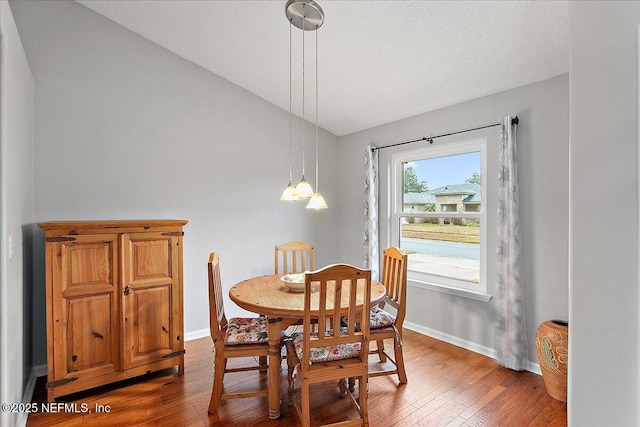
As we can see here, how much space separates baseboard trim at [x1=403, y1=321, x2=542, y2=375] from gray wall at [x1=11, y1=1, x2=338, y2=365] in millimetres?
1756

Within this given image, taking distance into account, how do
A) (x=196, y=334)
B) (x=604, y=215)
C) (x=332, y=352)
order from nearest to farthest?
(x=604, y=215) < (x=332, y=352) < (x=196, y=334)

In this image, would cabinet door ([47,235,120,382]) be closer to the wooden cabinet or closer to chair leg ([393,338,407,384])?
the wooden cabinet

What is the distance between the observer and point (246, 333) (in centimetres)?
223

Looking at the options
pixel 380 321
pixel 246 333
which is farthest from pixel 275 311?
pixel 380 321

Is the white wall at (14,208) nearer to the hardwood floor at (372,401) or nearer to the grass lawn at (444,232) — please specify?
the hardwood floor at (372,401)

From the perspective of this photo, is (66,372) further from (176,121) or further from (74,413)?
(176,121)

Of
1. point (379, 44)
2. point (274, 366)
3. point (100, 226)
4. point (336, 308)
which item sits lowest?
point (274, 366)

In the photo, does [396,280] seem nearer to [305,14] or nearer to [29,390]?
[305,14]

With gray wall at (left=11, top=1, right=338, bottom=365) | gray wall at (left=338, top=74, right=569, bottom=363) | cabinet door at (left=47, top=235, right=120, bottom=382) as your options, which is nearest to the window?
gray wall at (left=338, top=74, right=569, bottom=363)

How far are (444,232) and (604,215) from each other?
2.18 m

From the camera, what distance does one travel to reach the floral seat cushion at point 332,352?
6.43 feet

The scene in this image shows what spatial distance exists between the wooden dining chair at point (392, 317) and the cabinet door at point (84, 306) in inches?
78.0

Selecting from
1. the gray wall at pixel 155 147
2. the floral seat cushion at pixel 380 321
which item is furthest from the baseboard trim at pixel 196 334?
the floral seat cushion at pixel 380 321

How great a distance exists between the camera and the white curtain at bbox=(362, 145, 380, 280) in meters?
3.95
